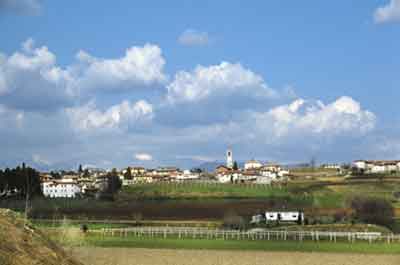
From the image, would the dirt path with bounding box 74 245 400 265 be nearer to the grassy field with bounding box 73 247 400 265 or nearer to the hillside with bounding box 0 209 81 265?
the grassy field with bounding box 73 247 400 265

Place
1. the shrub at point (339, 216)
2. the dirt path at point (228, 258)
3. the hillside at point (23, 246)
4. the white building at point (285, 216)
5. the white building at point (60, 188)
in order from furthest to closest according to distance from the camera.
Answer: the white building at point (60, 188), the white building at point (285, 216), the shrub at point (339, 216), the dirt path at point (228, 258), the hillside at point (23, 246)

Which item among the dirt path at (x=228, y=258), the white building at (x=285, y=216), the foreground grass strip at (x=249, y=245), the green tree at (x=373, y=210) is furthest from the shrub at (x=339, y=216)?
the dirt path at (x=228, y=258)

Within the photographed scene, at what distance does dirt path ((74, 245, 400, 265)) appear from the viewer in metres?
37.3

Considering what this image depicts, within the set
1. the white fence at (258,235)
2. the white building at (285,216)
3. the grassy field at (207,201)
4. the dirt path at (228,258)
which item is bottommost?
the dirt path at (228,258)

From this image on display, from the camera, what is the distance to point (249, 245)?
50906 millimetres

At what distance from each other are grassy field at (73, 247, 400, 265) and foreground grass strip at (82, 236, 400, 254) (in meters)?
3.31

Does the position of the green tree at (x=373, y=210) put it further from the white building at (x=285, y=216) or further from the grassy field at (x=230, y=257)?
the grassy field at (x=230, y=257)

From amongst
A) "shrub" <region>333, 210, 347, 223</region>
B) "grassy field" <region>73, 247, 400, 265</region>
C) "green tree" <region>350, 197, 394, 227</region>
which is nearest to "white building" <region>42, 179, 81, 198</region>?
"green tree" <region>350, 197, 394, 227</region>

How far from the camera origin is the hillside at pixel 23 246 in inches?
469

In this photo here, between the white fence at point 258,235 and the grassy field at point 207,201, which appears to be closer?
the white fence at point 258,235

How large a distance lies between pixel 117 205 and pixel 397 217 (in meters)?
46.9

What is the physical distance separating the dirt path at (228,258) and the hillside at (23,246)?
21548 millimetres

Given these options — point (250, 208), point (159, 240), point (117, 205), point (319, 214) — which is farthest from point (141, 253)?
point (117, 205)

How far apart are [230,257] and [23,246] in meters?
29.2
